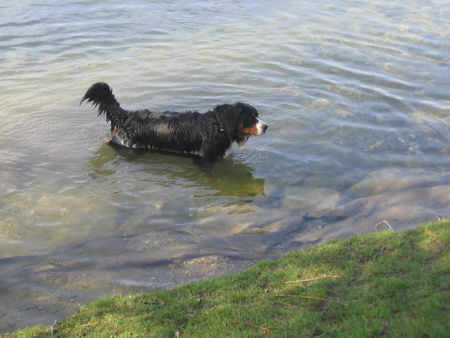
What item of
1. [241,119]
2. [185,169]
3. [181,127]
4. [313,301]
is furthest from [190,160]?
[313,301]

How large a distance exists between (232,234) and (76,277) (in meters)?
1.99

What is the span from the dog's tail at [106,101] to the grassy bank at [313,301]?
4352 mm

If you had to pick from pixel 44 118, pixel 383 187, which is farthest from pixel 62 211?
pixel 383 187

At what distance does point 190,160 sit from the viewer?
8.60 metres

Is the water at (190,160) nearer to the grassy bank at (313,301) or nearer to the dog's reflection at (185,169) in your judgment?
the dog's reflection at (185,169)

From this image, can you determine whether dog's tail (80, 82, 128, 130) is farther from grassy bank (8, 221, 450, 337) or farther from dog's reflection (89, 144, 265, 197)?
grassy bank (8, 221, 450, 337)

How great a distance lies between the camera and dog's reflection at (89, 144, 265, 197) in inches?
305

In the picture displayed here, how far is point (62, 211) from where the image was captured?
681cm

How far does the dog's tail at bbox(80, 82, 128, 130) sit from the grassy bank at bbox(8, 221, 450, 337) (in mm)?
4352

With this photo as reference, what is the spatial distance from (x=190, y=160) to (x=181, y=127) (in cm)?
60

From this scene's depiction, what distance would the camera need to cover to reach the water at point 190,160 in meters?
5.84

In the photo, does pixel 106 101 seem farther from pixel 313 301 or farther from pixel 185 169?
pixel 313 301

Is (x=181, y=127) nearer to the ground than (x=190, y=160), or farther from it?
farther from it

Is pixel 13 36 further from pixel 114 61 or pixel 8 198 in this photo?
pixel 8 198
